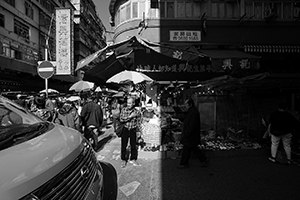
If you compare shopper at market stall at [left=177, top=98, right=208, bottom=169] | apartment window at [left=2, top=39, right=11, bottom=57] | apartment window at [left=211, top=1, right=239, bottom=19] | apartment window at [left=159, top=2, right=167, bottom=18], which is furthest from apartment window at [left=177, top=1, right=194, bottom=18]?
apartment window at [left=2, top=39, right=11, bottom=57]

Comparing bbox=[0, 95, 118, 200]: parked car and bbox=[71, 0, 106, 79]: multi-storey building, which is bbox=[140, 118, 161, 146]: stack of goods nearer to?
bbox=[0, 95, 118, 200]: parked car

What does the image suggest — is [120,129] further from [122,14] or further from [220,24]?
[122,14]

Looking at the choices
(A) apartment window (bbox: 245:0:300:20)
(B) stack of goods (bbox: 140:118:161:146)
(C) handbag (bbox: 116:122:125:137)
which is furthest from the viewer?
(A) apartment window (bbox: 245:0:300:20)

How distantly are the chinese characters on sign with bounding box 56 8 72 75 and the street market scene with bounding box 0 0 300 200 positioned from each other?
4.45m

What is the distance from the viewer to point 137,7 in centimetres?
1053

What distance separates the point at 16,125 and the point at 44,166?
122 cm

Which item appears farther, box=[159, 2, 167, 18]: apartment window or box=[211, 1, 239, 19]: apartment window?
box=[211, 1, 239, 19]: apartment window

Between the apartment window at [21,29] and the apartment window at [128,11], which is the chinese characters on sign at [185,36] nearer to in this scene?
the apartment window at [128,11]

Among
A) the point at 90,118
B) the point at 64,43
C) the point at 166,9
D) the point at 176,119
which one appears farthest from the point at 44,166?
the point at 64,43

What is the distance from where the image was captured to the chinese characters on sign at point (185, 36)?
9961 mm

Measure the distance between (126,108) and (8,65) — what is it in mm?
16963

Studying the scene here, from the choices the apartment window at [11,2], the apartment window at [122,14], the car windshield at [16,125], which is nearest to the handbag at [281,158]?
the car windshield at [16,125]

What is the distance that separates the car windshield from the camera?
188cm

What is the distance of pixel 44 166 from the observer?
1523 mm
